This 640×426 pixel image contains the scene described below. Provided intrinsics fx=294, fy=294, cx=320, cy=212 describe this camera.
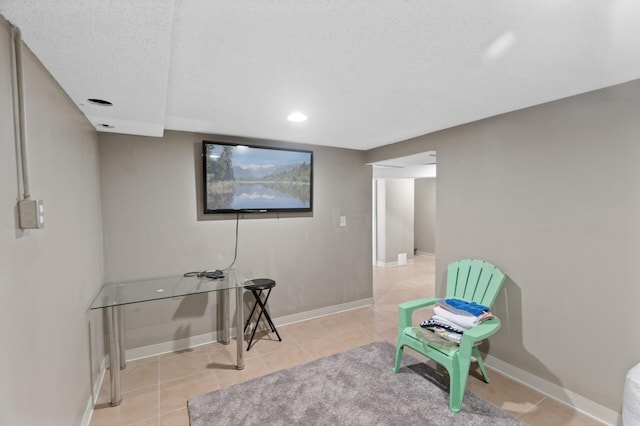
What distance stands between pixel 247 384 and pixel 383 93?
2.56 meters

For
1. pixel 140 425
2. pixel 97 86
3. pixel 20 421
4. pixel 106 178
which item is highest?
pixel 97 86

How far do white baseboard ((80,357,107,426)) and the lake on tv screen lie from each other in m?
1.90

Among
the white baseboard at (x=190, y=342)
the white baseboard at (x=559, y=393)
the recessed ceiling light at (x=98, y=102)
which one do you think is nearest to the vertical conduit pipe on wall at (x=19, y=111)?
the recessed ceiling light at (x=98, y=102)

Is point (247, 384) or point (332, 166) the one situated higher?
point (332, 166)

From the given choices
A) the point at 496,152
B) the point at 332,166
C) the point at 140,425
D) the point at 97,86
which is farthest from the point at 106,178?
the point at 496,152

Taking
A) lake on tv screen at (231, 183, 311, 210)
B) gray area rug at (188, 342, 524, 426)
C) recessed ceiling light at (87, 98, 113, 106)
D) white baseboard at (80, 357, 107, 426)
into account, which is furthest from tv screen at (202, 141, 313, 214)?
gray area rug at (188, 342, 524, 426)

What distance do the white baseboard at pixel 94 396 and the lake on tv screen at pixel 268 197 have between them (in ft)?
6.23

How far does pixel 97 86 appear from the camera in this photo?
1723 millimetres

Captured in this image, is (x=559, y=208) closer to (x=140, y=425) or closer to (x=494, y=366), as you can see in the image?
(x=494, y=366)

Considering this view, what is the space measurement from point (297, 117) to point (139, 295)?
6.78ft

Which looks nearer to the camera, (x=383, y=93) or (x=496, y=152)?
(x=383, y=93)

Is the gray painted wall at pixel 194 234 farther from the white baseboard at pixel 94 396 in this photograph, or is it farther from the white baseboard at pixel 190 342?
the white baseboard at pixel 94 396

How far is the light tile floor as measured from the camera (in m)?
2.15

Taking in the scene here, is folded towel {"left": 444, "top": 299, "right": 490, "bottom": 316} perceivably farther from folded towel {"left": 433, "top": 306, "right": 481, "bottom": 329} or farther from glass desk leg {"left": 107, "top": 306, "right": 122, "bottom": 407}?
glass desk leg {"left": 107, "top": 306, "right": 122, "bottom": 407}
